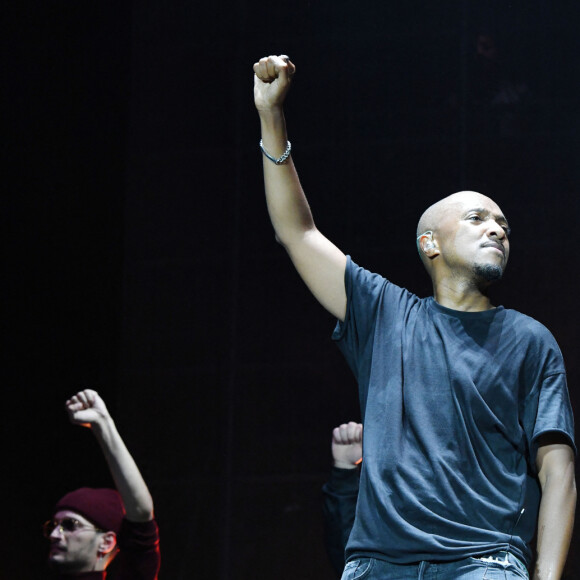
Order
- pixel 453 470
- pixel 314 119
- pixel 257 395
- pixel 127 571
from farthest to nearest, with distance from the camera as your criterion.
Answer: pixel 314 119
pixel 257 395
pixel 127 571
pixel 453 470

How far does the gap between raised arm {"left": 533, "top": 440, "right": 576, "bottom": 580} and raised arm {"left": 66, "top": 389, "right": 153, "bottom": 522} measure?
5.80 ft

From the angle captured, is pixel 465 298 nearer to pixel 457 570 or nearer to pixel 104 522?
pixel 457 570

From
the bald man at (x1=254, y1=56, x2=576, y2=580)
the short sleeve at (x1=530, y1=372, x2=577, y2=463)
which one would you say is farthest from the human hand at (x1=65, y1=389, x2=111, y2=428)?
the short sleeve at (x1=530, y1=372, x2=577, y2=463)

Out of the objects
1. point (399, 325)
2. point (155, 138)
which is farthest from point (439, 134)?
point (399, 325)

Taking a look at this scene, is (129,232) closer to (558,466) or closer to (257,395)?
(257,395)

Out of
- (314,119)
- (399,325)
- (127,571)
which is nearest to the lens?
(399,325)

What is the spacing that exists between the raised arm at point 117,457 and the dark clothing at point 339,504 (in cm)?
68

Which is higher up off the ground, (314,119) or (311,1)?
(311,1)

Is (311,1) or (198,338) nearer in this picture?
(198,338)

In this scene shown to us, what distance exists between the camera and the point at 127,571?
10.9 ft

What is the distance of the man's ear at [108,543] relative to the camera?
3678mm

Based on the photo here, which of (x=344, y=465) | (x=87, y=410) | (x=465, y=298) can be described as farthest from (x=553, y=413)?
(x=87, y=410)

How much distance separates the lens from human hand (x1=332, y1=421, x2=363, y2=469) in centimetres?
312

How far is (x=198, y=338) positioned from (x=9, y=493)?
1.00 metres
